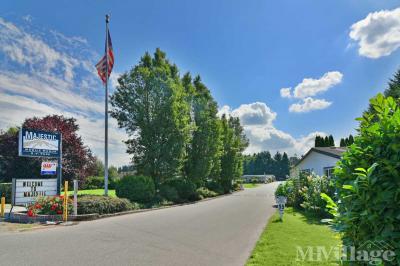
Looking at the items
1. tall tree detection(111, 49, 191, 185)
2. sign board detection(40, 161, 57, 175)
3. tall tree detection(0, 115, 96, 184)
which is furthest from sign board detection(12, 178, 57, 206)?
tall tree detection(0, 115, 96, 184)

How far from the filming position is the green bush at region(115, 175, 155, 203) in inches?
819

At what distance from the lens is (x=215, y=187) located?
40.8 metres

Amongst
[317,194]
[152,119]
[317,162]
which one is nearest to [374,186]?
[317,194]

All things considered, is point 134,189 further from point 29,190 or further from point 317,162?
point 317,162

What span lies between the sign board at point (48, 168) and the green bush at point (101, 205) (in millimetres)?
2229

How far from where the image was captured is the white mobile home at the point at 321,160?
23.6 meters

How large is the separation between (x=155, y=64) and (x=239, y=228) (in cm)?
1841

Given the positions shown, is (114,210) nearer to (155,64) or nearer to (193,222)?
(193,222)

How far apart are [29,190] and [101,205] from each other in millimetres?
3555

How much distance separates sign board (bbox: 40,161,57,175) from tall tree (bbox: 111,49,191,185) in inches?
316

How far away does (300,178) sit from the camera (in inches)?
802

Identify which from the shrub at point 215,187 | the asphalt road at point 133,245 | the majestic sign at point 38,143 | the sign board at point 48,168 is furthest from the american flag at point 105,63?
the shrub at point 215,187

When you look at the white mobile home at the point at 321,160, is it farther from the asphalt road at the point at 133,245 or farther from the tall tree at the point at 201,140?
the asphalt road at the point at 133,245

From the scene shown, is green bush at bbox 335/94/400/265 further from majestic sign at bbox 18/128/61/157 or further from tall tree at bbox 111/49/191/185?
tall tree at bbox 111/49/191/185
